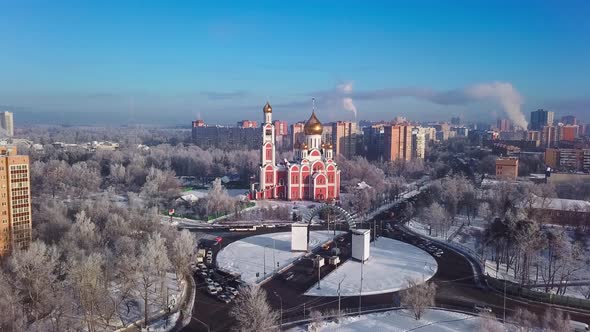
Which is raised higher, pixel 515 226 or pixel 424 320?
pixel 515 226

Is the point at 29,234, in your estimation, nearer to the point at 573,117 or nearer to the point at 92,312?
the point at 92,312

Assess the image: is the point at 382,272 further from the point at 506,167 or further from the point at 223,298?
the point at 506,167

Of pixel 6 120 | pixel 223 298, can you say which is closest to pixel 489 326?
pixel 223 298

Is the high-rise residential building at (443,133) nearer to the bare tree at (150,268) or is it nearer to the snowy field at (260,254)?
the snowy field at (260,254)

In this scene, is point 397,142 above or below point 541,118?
below

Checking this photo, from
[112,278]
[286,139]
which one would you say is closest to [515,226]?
[112,278]

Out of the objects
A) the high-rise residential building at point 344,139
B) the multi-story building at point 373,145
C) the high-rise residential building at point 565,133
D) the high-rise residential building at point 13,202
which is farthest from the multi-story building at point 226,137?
the high-rise residential building at point 13,202
